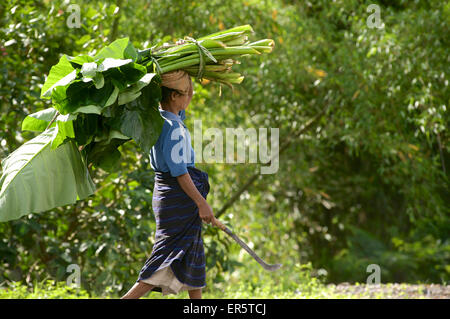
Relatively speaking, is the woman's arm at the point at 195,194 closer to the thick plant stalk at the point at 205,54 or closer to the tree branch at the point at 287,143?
the thick plant stalk at the point at 205,54

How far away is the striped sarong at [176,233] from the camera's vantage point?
325cm

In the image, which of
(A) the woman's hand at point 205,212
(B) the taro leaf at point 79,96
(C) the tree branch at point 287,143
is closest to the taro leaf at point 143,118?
(B) the taro leaf at point 79,96

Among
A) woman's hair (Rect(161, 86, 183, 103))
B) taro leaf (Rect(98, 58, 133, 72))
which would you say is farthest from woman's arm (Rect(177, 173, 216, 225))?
taro leaf (Rect(98, 58, 133, 72))

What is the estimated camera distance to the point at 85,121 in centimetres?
304

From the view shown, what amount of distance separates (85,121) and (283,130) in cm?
430

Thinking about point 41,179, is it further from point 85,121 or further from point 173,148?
point 173,148

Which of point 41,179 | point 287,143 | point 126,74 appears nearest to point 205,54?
point 126,74

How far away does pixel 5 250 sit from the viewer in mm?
4898

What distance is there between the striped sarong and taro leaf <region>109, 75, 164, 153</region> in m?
0.31

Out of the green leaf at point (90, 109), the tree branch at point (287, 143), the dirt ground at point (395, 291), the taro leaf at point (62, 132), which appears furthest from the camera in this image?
the tree branch at point (287, 143)

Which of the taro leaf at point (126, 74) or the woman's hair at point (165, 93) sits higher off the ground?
the taro leaf at point (126, 74)

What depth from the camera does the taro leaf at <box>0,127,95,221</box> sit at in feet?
9.53

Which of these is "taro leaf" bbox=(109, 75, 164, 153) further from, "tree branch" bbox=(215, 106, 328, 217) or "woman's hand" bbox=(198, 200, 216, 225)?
"tree branch" bbox=(215, 106, 328, 217)

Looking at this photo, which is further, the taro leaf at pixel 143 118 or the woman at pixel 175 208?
the woman at pixel 175 208
